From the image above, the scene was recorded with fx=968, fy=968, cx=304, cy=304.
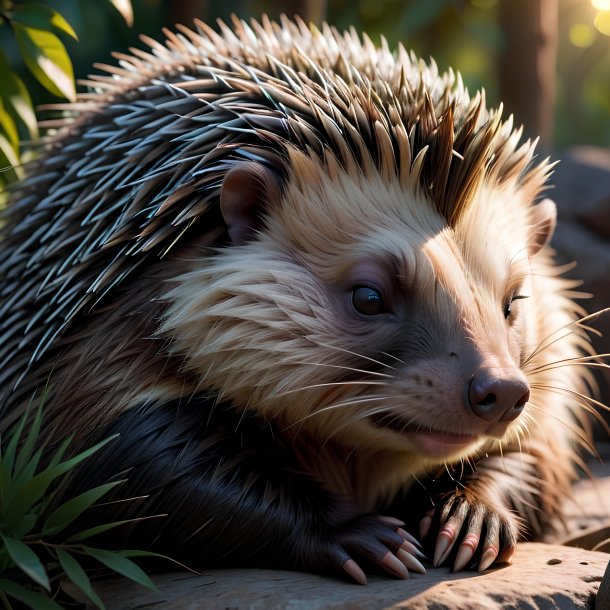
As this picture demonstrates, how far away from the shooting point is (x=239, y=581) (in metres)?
2.85

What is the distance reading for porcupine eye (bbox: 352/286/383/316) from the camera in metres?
2.97

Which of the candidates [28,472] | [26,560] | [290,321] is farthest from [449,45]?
[26,560]

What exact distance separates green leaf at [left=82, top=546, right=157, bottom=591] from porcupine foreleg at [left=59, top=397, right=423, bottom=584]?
0.79 feet

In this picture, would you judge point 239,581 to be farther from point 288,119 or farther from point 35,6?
point 35,6

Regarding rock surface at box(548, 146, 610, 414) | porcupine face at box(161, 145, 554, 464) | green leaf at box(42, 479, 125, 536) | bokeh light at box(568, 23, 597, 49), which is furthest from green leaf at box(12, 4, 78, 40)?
bokeh light at box(568, 23, 597, 49)

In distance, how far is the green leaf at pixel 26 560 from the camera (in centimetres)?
238

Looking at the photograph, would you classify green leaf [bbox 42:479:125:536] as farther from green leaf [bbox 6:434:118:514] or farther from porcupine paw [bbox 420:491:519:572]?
porcupine paw [bbox 420:491:519:572]

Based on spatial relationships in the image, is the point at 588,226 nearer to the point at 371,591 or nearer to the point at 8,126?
the point at 8,126

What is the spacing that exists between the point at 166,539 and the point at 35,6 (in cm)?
211

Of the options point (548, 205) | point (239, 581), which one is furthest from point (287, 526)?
point (548, 205)

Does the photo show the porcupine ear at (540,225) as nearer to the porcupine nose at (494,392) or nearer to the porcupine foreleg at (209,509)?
the porcupine nose at (494,392)

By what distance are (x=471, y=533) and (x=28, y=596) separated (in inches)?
54.3

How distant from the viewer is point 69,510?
9.04 ft

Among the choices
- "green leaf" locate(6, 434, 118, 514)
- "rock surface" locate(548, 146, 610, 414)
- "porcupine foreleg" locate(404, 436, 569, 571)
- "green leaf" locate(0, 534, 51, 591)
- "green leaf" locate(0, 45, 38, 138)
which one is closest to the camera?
"green leaf" locate(0, 534, 51, 591)
